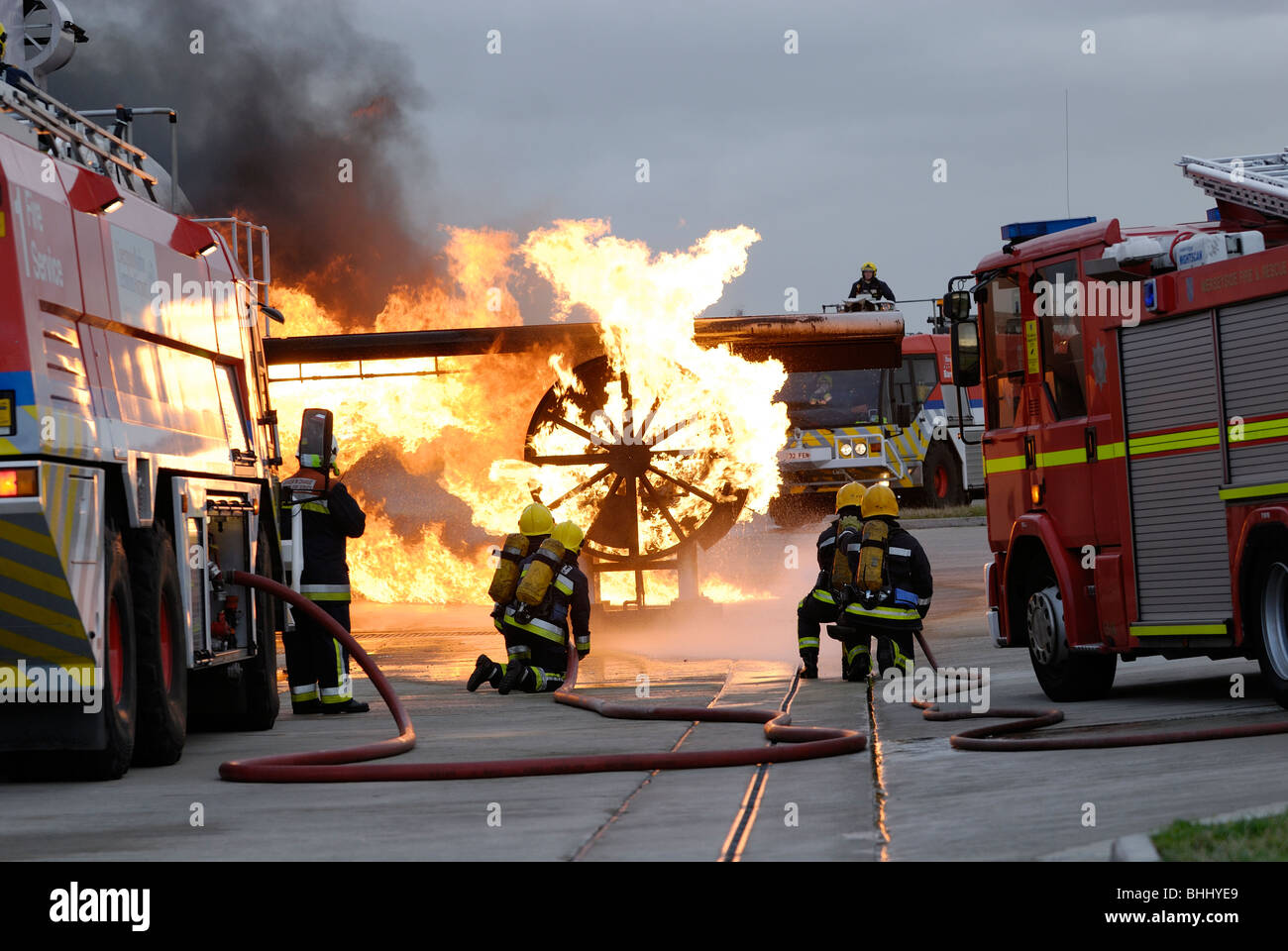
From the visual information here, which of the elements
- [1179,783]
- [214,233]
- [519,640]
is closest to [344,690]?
[519,640]

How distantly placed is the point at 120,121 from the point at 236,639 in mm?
3302

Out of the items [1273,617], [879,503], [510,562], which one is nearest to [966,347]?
[879,503]

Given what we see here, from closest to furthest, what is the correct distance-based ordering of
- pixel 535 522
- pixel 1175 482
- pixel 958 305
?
pixel 1175 482 < pixel 958 305 < pixel 535 522

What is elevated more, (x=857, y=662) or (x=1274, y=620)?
(x=1274, y=620)

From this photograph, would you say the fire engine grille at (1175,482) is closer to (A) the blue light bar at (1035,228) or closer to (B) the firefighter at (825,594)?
(A) the blue light bar at (1035,228)

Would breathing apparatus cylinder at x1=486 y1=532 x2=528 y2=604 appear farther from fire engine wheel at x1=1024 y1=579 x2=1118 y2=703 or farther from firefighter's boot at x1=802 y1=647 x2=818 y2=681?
fire engine wheel at x1=1024 y1=579 x2=1118 y2=703

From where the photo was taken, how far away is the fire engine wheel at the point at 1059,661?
39.4ft

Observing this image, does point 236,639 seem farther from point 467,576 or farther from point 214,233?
point 467,576

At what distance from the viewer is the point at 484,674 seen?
1400 cm

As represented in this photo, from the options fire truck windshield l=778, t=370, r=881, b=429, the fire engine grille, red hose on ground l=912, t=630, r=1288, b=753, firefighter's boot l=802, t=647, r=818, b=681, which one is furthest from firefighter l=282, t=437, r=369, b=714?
fire truck windshield l=778, t=370, r=881, b=429

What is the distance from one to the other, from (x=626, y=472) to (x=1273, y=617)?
36.4 feet

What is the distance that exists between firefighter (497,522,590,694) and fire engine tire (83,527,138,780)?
503 centimetres

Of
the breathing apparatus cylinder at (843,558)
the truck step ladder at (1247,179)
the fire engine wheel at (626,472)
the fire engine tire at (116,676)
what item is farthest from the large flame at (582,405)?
the fire engine tire at (116,676)

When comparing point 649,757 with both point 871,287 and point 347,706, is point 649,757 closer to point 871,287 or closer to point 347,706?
point 347,706
